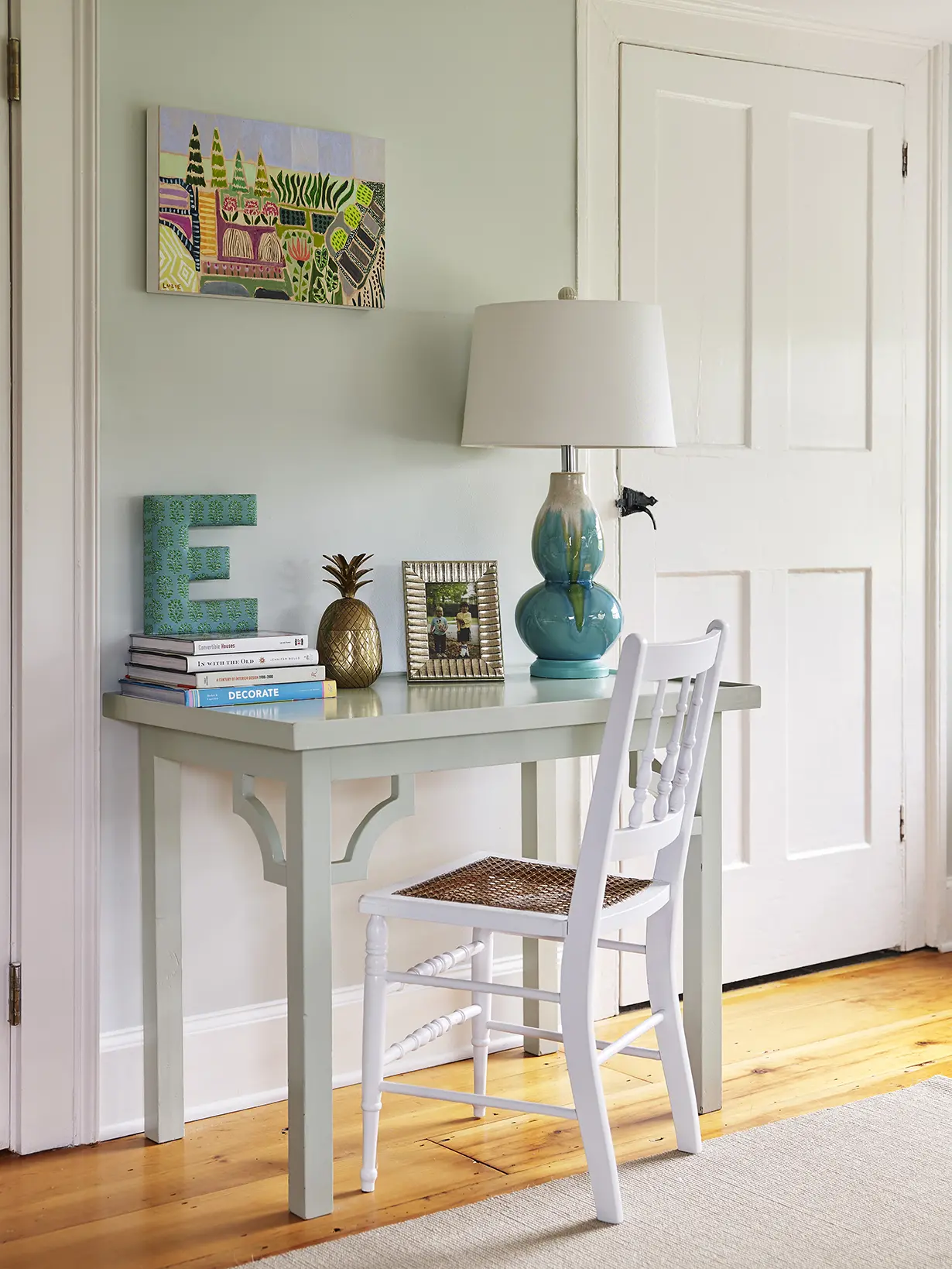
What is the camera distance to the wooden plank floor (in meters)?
2.16

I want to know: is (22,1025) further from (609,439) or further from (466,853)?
(609,439)

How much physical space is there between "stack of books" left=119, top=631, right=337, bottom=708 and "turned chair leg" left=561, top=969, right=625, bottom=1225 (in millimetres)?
671

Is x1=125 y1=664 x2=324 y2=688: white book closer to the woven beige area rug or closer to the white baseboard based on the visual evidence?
the white baseboard

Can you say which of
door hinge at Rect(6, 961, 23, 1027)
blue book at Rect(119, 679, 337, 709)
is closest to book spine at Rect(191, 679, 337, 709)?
blue book at Rect(119, 679, 337, 709)

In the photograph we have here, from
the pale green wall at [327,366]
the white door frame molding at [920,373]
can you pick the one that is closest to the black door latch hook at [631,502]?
the pale green wall at [327,366]

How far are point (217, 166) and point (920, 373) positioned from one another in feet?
6.29

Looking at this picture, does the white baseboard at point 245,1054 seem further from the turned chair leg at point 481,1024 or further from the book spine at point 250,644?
the book spine at point 250,644

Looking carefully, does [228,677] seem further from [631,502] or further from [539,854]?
[631,502]

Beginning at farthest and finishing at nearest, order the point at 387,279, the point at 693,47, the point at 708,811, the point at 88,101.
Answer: the point at 693,47, the point at 387,279, the point at 708,811, the point at 88,101

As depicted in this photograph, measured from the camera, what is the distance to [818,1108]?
2650 millimetres

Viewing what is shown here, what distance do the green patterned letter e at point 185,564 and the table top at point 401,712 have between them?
17 cm

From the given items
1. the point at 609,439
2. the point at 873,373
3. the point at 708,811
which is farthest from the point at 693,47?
the point at 708,811

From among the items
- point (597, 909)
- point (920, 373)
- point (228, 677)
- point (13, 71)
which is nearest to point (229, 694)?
point (228, 677)

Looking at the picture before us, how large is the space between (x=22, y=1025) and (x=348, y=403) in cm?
127
